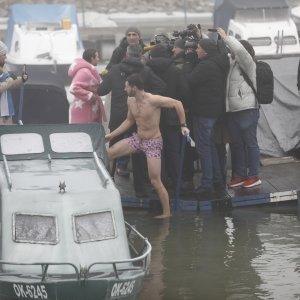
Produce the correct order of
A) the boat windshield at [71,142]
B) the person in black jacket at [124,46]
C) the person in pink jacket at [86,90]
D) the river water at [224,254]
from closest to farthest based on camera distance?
the river water at [224,254], the boat windshield at [71,142], the person in pink jacket at [86,90], the person in black jacket at [124,46]

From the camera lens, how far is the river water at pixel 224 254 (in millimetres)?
11758

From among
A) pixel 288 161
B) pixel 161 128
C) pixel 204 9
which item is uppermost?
pixel 161 128

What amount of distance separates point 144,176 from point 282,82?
Answer: 3280 millimetres

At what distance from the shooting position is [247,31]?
3734cm

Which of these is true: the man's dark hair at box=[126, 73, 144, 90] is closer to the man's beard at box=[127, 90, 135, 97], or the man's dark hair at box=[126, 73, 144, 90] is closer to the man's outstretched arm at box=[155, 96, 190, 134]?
the man's beard at box=[127, 90, 135, 97]

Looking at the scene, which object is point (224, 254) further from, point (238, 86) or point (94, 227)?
point (238, 86)

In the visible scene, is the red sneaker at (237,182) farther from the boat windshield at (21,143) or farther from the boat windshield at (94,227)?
the boat windshield at (94,227)

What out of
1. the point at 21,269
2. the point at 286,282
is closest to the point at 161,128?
the point at 286,282

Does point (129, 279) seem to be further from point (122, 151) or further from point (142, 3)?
point (142, 3)

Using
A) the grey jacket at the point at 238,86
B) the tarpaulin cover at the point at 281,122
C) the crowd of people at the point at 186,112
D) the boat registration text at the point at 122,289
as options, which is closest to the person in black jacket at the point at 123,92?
the crowd of people at the point at 186,112

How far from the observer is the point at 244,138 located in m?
15.5

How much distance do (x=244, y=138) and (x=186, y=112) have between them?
840 millimetres

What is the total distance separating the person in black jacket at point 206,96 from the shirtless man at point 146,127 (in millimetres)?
853

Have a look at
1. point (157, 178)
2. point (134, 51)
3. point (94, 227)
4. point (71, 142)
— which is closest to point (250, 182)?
point (157, 178)
